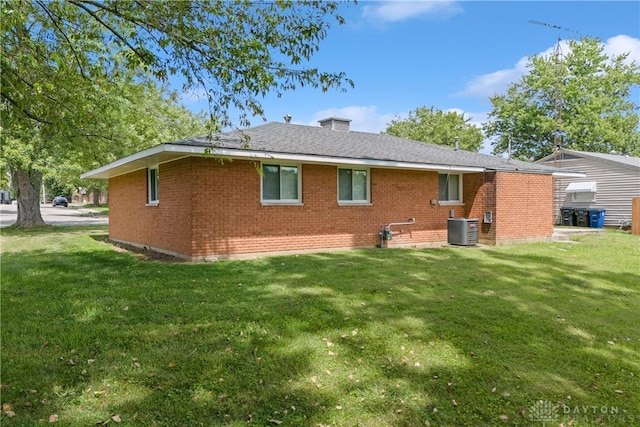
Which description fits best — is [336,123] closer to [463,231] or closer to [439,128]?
[463,231]

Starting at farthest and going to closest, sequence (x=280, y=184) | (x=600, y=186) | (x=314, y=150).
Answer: (x=600, y=186), (x=314, y=150), (x=280, y=184)

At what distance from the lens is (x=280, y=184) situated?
35.8 feet

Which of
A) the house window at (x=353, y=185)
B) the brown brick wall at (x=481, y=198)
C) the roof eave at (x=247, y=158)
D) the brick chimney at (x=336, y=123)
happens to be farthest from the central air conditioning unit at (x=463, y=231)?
the brick chimney at (x=336, y=123)

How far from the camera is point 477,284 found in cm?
740

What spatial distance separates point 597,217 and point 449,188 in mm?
12934

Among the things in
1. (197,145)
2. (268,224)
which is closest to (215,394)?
(197,145)

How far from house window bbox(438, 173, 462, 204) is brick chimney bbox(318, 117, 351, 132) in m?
5.06

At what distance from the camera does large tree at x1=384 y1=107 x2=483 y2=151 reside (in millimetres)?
46719

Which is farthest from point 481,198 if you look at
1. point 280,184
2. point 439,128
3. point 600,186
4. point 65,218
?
point 439,128

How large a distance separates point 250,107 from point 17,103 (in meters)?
2.94

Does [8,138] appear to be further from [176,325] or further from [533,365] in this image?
[533,365]

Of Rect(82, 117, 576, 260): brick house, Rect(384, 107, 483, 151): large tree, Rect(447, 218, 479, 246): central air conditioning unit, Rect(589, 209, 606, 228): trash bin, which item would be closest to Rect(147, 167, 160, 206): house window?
Rect(82, 117, 576, 260): brick house

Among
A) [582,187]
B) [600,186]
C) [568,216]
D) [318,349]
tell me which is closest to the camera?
[318,349]

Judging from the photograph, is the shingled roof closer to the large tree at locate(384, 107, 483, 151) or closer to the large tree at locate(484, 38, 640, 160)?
the large tree at locate(484, 38, 640, 160)
